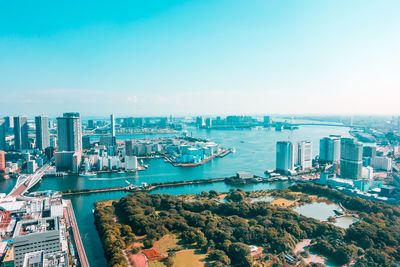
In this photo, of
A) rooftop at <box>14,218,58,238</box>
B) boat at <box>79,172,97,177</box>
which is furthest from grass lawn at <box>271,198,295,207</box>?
boat at <box>79,172,97,177</box>

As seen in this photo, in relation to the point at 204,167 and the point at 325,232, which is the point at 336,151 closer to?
the point at 204,167

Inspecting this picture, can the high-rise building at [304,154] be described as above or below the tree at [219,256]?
above

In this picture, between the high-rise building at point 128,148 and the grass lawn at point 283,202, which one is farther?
the high-rise building at point 128,148

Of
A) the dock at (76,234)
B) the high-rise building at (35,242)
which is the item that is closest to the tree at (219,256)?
the dock at (76,234)

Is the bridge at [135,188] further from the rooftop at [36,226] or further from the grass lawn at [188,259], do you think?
the grass lawn at [188,259]

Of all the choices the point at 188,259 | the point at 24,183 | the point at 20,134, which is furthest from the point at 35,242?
the point at 20,134

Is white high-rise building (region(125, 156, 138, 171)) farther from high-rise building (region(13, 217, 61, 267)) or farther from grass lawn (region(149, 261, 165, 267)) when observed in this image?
grass lawn (region(149, 261, 165, 267))
